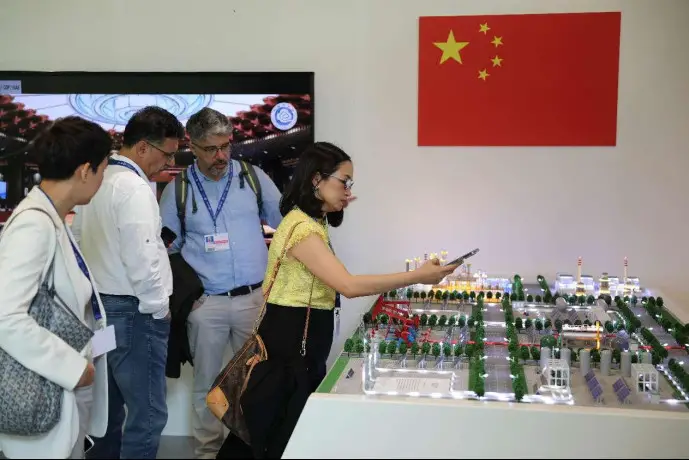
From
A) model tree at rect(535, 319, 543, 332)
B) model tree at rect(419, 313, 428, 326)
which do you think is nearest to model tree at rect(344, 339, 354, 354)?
model tree at rect(419, 313, 428, 326)

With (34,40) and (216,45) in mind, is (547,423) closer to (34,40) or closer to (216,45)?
(216,45)

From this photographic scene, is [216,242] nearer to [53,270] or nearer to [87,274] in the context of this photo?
[87,274]

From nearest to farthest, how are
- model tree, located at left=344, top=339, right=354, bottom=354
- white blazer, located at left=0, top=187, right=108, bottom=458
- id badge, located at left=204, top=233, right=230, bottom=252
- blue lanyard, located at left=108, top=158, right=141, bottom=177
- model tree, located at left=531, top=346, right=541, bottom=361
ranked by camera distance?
white blazer, located at left=0, top=187, right=108, bottom=458 → model tree, located at left=531, top=346, right=541, bottom=361 → model tree, located at left=344, top=339, right=354, bottom=354 → blue lanyard, located at left=108, top=158, right=141, bottom=177 → id badge, located at left=204, top=233, right=230, bottom=252

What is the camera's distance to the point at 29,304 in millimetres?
1927

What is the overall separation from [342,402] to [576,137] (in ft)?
8.84

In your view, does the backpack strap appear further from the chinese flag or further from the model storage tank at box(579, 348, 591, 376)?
the model storage tank at box(579, 348, 591, 376)

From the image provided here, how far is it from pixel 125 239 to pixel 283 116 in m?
1.59

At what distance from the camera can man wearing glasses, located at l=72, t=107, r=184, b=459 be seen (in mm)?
2705

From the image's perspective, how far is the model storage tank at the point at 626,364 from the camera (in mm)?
2432

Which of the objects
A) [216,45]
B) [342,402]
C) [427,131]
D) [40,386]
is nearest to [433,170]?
[427,131]

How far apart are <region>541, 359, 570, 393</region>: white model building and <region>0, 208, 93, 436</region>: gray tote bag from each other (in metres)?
1.46

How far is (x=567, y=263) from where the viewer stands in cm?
415

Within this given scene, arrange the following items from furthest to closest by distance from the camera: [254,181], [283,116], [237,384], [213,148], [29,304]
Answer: [283,116] → [254,181] → [213,148] → [237,384] → [29,304]

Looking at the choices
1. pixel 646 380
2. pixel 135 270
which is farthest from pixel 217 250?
pixel 646 380
